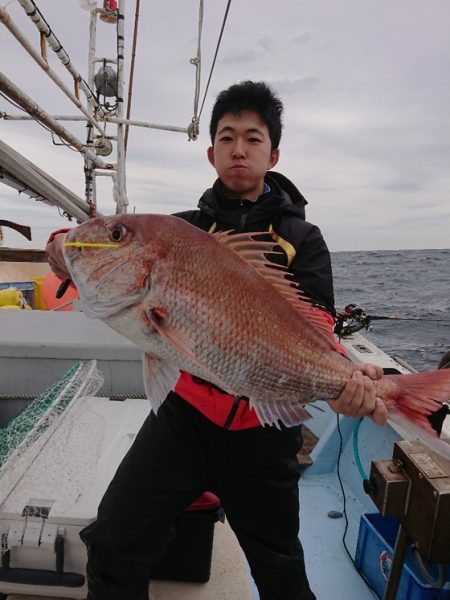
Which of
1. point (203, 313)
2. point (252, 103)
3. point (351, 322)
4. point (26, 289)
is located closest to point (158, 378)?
point (203, 313)

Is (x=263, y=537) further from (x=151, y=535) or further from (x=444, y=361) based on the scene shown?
(x=444, y=361)

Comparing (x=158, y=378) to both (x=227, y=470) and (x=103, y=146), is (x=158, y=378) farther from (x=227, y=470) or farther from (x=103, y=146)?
(x=103, y=146)

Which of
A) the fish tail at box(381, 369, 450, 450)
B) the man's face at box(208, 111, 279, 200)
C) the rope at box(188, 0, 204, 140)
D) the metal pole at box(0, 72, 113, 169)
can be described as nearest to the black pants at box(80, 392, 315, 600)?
the fish tail at box(381, 369, 450, 450)

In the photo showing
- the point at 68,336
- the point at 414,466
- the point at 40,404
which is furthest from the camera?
the point at 68,336

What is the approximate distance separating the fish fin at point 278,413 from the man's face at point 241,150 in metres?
1.30

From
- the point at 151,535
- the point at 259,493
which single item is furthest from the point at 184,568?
the point at 259,493

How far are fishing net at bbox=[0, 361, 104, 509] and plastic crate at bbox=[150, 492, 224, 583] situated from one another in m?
0.70

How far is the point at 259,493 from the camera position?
86.1 inches

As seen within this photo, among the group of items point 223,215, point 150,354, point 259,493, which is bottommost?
point 259,493

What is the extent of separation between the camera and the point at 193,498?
225 cm

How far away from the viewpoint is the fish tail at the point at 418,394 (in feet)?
6.01

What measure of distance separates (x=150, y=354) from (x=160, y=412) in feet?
2.22

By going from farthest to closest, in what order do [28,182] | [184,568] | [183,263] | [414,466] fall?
[28,182] → [184,568] → [414,466] → [183,263]

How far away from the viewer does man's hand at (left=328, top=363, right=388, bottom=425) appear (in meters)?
1.85
